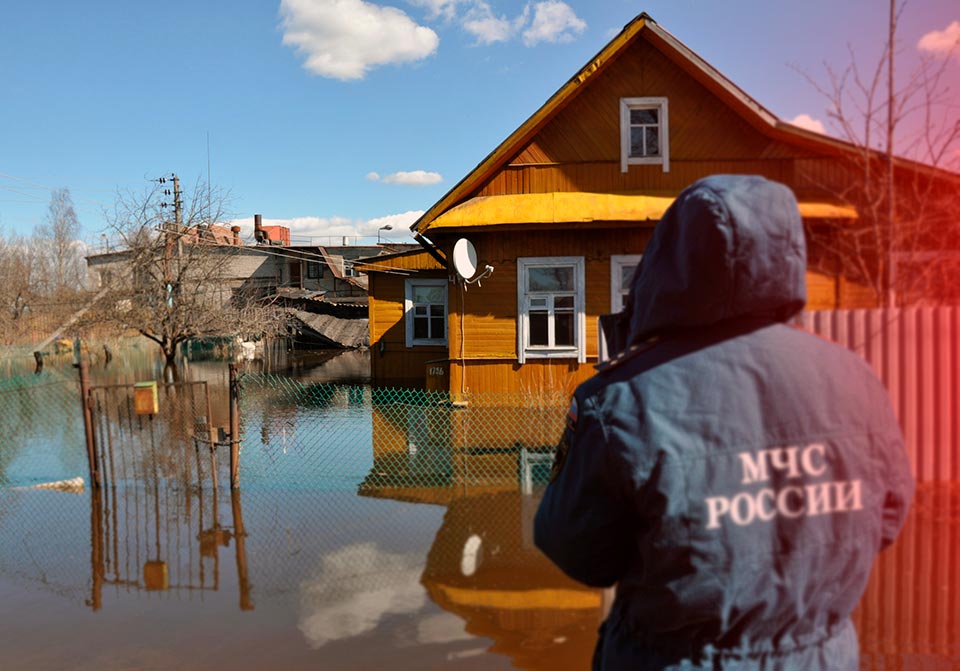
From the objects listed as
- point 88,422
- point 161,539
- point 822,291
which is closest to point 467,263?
point 822,291

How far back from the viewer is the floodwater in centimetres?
383

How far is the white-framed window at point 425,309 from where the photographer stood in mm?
17719

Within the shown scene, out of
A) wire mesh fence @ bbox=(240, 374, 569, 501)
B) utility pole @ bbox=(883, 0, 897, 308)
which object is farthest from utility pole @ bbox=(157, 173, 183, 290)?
utility pole @ bbox=(883, 0, 897, 308)

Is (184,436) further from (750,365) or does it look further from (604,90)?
(750,365)

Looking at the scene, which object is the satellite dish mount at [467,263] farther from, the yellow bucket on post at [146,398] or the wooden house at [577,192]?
the yellow bucket on post at [146,398]

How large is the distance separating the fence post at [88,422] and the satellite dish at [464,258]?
561cm

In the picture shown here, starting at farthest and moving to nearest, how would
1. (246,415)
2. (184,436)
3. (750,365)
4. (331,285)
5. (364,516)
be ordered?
(331,285) < (246,415) < (184,436) < (364,516) < (750,365)

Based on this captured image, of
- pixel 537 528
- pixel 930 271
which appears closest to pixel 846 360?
pixel 537 528

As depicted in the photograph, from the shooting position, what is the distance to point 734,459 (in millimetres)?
1373

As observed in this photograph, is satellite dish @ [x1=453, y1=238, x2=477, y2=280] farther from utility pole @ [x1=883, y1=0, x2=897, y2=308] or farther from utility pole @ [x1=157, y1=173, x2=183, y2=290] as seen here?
utility pole @ [x1=157, y1=173, x2=183, y2=290]

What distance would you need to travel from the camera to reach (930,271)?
21.8ft

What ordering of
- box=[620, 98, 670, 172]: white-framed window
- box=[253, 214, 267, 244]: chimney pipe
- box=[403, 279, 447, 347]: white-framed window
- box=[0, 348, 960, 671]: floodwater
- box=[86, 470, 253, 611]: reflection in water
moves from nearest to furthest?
1. box=[0, 348, 960, 671]: floodwater
2. box=[86, 470, 253, 611]: reflection in water
3. box=[620, 98, 670, 172]: white-framed window
4. box=[403, 279, 447, 347]: white-framed window
5. box=[253, 214, 267, 244]: chimney pipe

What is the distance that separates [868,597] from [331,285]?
141 ft

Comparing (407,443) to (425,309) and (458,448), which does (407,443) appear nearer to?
(458,448)
